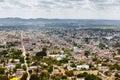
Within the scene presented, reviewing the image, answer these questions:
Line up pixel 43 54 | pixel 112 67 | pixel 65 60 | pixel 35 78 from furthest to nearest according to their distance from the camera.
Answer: pixel 43 54 < pixel 65 60 < pixel 112 67 < pixel 35 78

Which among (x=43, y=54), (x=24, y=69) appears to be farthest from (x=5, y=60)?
(x=24, y=69)

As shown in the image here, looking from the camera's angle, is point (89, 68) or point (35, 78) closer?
point (35, 78)

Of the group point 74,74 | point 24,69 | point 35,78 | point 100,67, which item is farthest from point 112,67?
point 35,78

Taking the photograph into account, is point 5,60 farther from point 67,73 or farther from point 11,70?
point 67,73

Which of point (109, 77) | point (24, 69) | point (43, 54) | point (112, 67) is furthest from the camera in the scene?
point (43, 54)

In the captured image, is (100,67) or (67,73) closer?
(67,73)

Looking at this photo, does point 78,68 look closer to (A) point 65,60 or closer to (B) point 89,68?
(B) point 89,68

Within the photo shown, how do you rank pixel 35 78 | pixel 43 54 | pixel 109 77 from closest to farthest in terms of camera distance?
pixel 35 78 < pixel 109 77 < pixel 43 54

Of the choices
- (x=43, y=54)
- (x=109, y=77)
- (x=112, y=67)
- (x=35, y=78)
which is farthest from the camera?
(x=43, y=54)
